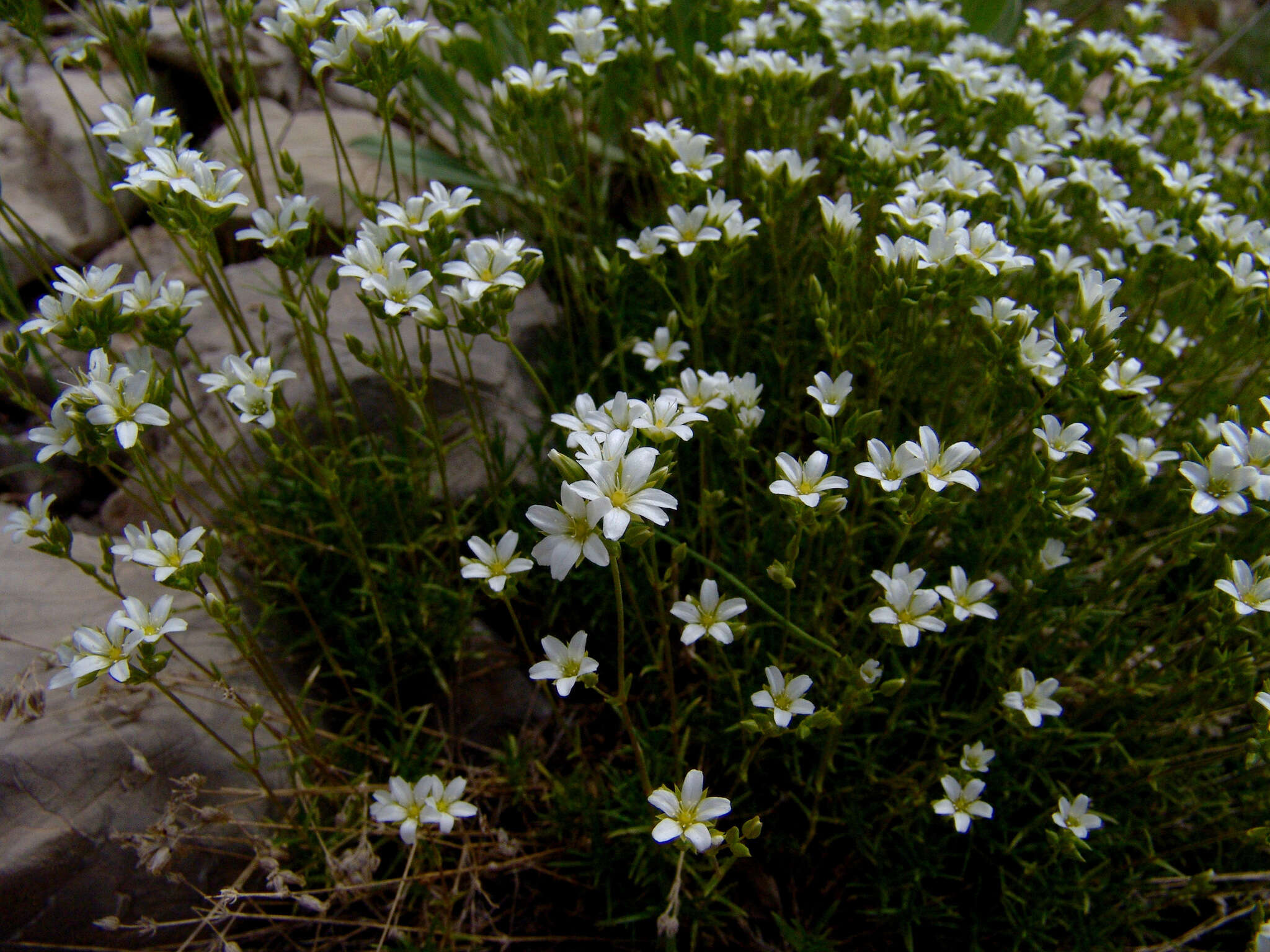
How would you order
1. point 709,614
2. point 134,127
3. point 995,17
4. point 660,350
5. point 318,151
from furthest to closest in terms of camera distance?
point 995,17 < point 318,151 < point 660,350 < point 134,127 < point 709,614

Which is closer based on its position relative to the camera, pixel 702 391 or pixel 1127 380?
pixel 702 391

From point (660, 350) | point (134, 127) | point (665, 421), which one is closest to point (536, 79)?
point (660, 350)

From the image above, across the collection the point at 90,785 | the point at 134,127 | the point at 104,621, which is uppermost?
the point at 134,127

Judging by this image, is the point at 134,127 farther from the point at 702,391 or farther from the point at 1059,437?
the point at 1059,437

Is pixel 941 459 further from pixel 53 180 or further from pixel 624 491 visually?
pixel 53 180

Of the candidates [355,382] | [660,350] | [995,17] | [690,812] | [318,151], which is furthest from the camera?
[995,17]

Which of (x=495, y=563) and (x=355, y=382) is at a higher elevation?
(x=495, y=563)

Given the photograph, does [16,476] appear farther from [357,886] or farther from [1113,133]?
[1113,133]

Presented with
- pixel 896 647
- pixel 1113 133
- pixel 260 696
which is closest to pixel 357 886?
pixel 260 696
